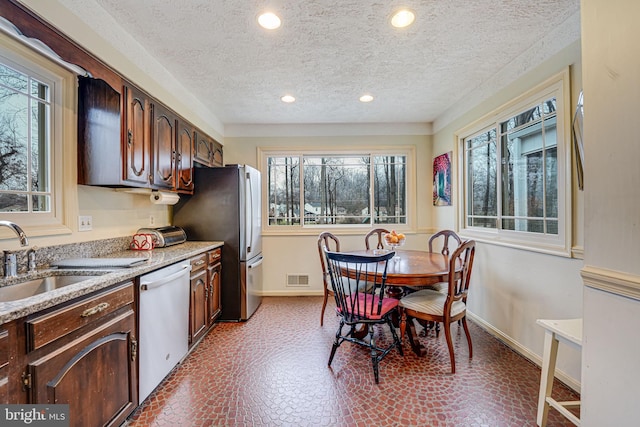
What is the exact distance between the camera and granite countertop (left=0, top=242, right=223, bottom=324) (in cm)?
103

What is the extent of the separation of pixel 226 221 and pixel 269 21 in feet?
6.54

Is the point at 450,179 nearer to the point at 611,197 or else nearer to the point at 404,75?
the point at 404,75

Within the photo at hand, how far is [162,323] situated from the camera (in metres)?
1.94

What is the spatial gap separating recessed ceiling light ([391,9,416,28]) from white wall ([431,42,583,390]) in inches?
45.7

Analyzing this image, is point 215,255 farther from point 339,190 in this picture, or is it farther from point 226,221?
point 339,190

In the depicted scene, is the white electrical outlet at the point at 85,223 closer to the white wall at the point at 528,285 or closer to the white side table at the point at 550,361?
the white side table at the point at 550,361

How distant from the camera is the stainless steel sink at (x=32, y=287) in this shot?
1.37 meters

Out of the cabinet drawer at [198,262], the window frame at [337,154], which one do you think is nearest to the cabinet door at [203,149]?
the window frame at [337,154]

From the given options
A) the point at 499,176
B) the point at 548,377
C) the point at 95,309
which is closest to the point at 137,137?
the point at 95,309

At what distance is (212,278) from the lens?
2.86 metres

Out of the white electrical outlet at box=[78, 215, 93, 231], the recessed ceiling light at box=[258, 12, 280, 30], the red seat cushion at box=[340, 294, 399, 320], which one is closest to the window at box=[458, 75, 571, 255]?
the red seat cushion at box=[340, 294, 399, 320]

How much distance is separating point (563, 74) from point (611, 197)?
4.96 feet

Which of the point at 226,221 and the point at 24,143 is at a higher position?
the point at 24,143

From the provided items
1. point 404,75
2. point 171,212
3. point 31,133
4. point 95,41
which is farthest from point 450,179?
point 31,133
